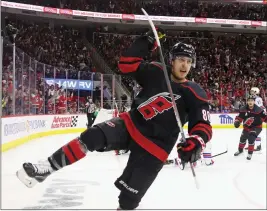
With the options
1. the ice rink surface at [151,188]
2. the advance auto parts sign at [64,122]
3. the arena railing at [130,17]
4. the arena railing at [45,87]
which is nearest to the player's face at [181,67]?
the ice rink surface at [151,188]

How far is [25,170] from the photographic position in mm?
2289

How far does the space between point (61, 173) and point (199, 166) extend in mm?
2058

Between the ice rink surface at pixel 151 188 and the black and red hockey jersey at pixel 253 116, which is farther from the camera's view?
the black and red hockey jersey at pixel 253 116

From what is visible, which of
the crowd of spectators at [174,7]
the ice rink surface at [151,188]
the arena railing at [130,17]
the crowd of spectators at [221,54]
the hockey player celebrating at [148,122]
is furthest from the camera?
the crowd of spectators at [174,7]

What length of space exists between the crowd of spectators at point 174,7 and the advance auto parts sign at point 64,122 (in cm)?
843

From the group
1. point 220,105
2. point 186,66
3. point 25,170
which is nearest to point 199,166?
point 186,66

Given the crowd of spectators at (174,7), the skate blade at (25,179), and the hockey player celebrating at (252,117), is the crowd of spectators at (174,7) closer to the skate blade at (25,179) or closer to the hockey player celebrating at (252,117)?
the hockey player celebrating at (252,117)

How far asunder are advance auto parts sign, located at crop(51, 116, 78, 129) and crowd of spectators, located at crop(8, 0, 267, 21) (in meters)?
8.43

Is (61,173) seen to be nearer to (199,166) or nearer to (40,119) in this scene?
(199,166)

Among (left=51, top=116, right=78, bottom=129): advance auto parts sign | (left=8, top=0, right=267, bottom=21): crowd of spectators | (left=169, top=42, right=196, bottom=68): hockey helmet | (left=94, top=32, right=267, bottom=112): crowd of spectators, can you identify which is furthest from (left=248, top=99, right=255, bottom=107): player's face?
(left=8, top=0, right=267, bottom=21): crowd of spectators

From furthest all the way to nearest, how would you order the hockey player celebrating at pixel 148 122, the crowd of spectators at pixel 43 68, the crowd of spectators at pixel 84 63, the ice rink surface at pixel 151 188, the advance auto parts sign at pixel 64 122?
the advance auto parts sign at pixel 64 122
the crowd of spectators at pixel 84 63
the crowd of spectators at pixel 43 68
the ice rink surface at pixel 151 188
the hockey player celebrating at pixel 148 122

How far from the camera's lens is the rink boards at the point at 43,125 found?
25.1 ft

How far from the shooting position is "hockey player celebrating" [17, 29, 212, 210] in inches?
96.5

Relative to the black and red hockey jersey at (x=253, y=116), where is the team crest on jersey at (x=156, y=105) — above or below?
above
